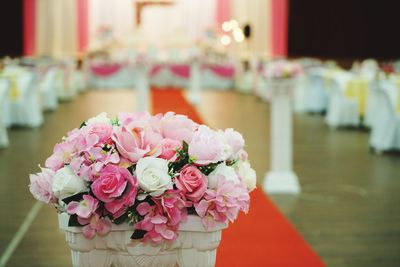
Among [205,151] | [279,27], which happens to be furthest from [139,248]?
[279,27]

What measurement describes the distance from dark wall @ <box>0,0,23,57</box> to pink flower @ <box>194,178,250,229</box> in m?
18.6

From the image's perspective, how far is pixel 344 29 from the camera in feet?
61.6

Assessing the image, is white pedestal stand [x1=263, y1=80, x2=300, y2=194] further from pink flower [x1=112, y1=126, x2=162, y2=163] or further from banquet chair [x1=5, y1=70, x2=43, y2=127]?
banquet chair [x1=5, y1=70, x2=43, y2=127]

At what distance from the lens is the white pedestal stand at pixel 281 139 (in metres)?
6.16

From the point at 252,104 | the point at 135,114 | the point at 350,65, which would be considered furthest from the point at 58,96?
the point at 135,114

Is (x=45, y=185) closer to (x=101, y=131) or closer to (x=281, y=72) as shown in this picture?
(x=101, y=131)

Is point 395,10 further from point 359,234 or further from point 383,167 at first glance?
point 359,234

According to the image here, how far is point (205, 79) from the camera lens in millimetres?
19562

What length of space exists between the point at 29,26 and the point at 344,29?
854 centimetres

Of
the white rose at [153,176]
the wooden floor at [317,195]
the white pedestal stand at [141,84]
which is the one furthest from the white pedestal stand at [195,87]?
the white rose at [153,176]

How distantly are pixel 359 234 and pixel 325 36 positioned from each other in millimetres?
14547

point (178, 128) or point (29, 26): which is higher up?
point (29, 26)

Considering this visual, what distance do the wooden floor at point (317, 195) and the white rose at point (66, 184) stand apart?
2369 mm

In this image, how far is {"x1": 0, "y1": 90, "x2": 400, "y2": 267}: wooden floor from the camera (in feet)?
15.0
